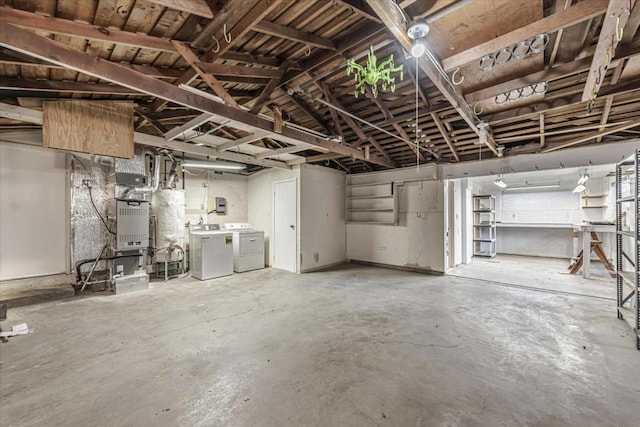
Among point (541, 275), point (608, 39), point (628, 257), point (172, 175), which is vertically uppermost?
point (608, 39)

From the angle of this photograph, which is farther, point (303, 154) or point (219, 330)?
point (303, 154)

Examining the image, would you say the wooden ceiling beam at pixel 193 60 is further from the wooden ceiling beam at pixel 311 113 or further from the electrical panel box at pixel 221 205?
the electrical panel box at pixel 221 205

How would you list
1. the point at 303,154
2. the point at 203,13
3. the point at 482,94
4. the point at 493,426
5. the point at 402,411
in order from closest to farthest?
the point at 493,426 → the point at 402,411 → the point at 203,13 → the point at 482,94 → the point at 303,154

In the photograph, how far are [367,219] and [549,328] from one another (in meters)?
4.64

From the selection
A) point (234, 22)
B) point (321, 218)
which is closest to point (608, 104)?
point (234, 22)

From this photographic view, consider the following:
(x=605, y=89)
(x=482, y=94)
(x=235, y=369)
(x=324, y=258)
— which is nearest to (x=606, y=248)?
(x=605, y=89)

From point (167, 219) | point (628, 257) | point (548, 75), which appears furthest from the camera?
point (167, 219)

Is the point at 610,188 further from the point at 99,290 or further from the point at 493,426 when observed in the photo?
the point at 99,290

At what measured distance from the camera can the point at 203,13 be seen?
196 cm

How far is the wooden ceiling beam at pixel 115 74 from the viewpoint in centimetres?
188

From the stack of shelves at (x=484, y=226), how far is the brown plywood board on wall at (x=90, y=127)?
934cm

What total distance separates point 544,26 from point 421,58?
86cm

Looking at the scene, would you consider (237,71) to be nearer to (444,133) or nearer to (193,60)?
(193,60)

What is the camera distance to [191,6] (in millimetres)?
1902
